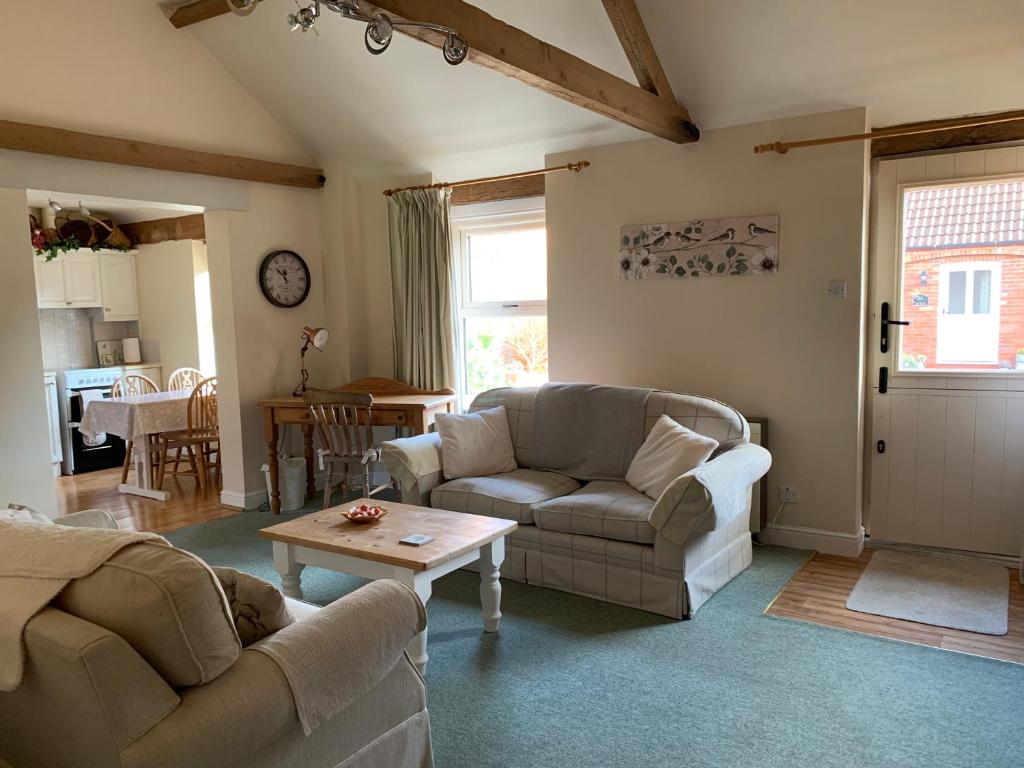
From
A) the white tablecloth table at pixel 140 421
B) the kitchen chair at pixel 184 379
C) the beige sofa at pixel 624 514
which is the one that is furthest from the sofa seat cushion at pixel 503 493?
the kitchen chair at pixel 184 379

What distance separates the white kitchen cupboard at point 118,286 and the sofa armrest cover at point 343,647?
21.7 ft

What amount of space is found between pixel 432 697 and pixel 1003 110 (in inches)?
144

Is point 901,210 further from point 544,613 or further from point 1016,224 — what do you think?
point 544,613

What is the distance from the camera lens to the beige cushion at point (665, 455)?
11.2 feet

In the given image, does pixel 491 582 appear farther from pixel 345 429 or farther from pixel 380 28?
pixel 380 28

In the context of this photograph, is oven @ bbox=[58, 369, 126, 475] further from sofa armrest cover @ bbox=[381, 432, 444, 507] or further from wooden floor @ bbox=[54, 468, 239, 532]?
sofa armrest cover @ bbox=[381, 432, 444, 507]

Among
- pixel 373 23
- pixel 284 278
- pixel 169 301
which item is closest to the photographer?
pixel 373 23

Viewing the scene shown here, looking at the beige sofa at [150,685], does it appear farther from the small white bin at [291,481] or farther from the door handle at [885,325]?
the door handle at [885,325]

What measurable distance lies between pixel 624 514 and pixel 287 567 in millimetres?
1441

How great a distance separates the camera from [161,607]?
1.44 m

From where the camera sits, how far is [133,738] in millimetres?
1397

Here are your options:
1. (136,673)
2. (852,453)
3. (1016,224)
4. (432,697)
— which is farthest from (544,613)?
(1016,224)

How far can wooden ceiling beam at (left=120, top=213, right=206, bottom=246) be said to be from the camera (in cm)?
701

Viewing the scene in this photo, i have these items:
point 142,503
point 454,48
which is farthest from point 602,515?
point 142,503
